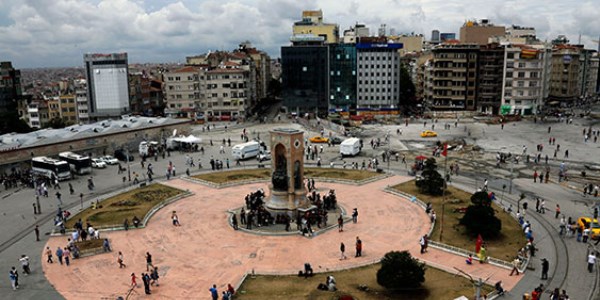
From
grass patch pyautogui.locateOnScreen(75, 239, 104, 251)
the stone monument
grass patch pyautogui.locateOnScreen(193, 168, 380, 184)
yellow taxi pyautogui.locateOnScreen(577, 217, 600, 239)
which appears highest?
the stone monument

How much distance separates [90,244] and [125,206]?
29.3 feet

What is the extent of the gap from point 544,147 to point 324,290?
52.9 m

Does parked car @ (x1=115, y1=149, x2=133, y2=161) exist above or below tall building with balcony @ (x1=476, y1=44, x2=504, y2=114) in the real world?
below

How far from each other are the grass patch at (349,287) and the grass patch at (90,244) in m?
11.0

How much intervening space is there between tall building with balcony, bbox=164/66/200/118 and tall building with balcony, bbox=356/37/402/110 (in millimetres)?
35361

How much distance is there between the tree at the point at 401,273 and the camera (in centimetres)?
2316

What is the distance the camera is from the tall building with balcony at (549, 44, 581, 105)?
123 meters

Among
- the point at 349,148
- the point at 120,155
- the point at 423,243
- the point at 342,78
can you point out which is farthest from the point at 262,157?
the point at 342,78

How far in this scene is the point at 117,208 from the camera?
1539 inches

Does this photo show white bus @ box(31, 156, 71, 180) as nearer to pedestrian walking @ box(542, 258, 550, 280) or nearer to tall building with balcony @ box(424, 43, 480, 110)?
pedestrian walking @ box(542, 258, 550, 280)

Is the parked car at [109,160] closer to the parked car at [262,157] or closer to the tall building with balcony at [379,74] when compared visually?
the parked car at [262,157]

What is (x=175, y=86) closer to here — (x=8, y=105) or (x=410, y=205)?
(x=8, y=105)

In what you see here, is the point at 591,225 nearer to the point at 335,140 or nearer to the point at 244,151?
the point at 244,151

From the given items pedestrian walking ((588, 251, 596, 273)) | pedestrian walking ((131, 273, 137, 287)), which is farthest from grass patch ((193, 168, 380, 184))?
pedestrian walking ((588, 251, 596, 273))
